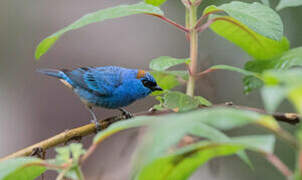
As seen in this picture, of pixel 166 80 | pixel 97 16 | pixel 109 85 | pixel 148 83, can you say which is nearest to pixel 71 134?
pixel 166 80

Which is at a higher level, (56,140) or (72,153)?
(72,153)

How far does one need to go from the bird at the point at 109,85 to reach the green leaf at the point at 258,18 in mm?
2085

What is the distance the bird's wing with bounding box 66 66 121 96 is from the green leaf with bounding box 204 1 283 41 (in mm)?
2519

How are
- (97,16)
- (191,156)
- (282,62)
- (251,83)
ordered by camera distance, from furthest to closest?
1. (251,83)
2. (282,62)
3. (97,16)
4. (191,156)

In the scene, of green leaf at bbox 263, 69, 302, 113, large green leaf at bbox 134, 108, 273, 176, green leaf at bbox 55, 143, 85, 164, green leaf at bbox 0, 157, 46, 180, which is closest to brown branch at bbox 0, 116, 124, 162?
green leaf at bbox 0, 157, 46, 180

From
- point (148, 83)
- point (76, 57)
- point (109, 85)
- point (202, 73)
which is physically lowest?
point (76, 57)

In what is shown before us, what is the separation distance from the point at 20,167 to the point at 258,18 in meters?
1.10

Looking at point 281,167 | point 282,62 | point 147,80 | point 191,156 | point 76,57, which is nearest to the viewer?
point 281,167

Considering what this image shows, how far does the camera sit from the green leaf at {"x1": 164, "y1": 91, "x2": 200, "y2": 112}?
5.56 ft

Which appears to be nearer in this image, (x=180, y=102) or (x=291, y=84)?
(x=291, y=84)

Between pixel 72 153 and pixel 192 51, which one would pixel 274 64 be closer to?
pixel 192 51

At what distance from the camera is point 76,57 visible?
6.02 meters

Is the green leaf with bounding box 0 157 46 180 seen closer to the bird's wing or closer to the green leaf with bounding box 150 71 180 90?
the green leaf with bounding box 150 71 180 90

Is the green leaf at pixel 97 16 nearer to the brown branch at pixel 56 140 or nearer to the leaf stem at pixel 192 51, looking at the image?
the leaf stem at pixel 192 51
